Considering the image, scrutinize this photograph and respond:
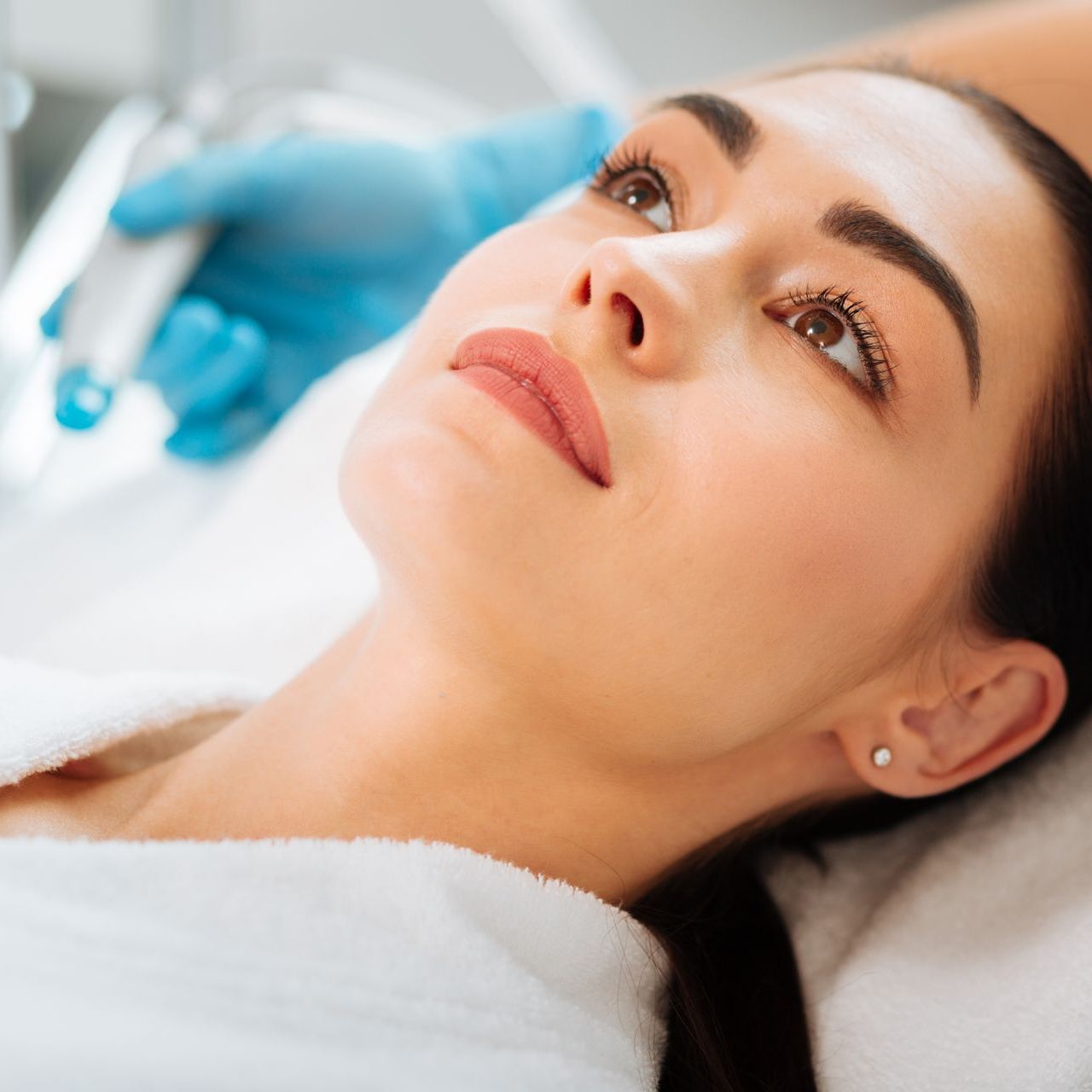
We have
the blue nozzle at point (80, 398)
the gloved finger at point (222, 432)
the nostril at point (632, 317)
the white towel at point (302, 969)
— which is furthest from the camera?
the gloved finger at point (222, 432)

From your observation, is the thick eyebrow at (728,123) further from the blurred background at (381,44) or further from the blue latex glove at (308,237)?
the blurred background at (381,44)

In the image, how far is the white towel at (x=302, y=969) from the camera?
686 millimetres

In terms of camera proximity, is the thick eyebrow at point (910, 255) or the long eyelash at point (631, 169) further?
the long eyelash at point (631, 169)

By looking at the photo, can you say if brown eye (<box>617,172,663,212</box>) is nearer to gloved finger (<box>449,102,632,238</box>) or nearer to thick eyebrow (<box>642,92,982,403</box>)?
thick eyebrow (<box>642,92,982,403</box>)

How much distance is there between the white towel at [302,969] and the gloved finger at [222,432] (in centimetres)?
65

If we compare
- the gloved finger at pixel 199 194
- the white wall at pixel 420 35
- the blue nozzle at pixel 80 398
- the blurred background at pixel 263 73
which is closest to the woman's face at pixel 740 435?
the blue nozzle at pixel 80 398

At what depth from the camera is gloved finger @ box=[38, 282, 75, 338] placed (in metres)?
1.33

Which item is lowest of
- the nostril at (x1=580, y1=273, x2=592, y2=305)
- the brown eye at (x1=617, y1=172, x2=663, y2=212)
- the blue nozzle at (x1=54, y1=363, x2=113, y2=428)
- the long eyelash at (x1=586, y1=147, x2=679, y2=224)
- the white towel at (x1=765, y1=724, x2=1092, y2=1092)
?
the white towel at (x1=765, y1=724, x2=1092, y2=1092)

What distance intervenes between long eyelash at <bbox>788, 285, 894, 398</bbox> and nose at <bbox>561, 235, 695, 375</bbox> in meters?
0.11

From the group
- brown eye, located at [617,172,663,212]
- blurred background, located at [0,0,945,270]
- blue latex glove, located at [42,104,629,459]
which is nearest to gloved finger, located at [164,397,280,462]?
blue latex glove, located at [42,104,629,459]

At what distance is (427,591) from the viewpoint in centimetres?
81

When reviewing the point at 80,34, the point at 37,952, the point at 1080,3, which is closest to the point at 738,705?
the point at 37,952

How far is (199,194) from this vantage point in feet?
4.49

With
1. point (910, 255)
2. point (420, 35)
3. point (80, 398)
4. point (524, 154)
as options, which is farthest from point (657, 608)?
point (420, 35)
